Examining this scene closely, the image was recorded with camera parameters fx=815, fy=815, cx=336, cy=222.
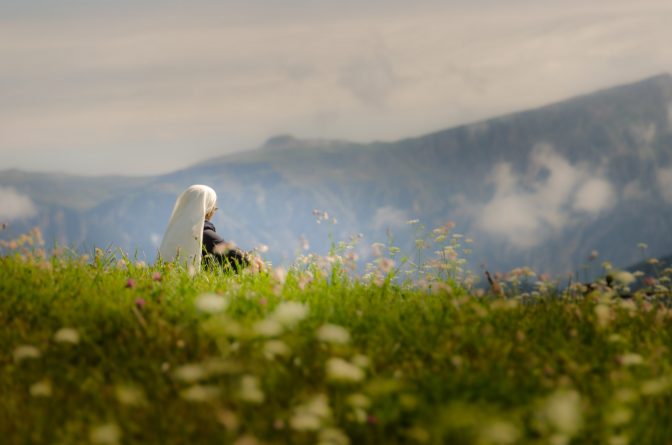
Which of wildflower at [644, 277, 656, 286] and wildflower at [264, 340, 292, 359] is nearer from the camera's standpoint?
wildflower at [264, 340, 292, 359]

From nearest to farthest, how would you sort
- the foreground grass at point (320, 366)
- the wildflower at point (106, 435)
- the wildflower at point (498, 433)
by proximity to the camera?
the wildflower at point (498, 433)
the wildflower at point (106, 435)
the foreground grass at point (320, 366)

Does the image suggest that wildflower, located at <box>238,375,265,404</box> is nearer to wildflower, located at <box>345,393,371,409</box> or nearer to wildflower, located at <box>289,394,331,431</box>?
wildflower, located at <box>289,394,331,431</box>

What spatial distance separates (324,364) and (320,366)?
3 centimetres

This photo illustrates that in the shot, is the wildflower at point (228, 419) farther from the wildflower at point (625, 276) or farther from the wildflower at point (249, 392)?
the wildflower at point (625, 276)

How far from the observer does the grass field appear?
3.95m

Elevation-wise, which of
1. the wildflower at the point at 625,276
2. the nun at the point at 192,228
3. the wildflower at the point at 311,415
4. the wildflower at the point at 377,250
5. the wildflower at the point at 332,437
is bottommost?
the wildflower at the point at 332,437

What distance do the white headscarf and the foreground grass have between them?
14.9 ft

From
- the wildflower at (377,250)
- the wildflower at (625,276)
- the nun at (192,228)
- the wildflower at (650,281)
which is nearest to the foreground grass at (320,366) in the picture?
the wildflower at (650,281)

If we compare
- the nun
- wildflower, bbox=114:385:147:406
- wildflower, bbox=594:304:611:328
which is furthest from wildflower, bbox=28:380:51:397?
the nun

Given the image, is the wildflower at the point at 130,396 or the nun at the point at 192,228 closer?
the wildflower at the point at 130,396

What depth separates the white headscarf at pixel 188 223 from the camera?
11180 millimetres

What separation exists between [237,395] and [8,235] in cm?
465

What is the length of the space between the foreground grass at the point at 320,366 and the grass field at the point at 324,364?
1 cm

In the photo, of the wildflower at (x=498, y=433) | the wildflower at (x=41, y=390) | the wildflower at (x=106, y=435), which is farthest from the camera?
the wildflower at (x=41, y=390)
